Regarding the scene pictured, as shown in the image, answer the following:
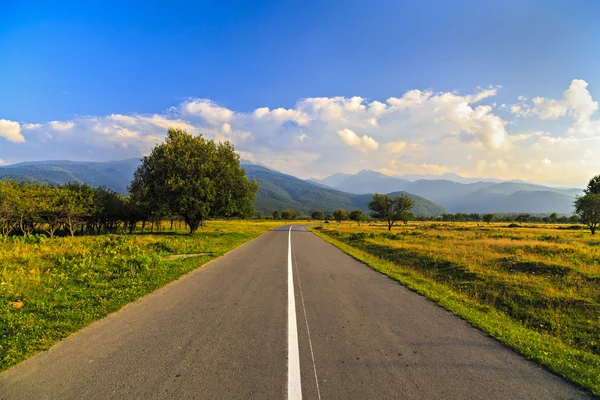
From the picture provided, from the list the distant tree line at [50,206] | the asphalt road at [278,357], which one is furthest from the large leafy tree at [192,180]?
the asphalt road at [278,357]

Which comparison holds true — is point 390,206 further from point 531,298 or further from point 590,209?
point 531,298

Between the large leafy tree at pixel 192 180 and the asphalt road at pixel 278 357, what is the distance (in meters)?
21.7

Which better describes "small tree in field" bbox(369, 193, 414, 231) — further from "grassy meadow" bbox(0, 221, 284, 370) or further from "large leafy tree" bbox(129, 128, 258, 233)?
"grassy meadow" bbox(0, 221, 284, 370)

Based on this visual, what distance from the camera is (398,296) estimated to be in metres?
8.97

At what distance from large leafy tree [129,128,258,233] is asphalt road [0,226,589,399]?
21663 millimetres

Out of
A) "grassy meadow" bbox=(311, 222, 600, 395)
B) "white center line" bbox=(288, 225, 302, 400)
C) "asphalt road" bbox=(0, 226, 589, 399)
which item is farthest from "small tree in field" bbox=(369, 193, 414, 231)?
"white center line" bbox=(288, 225, 302, 400)

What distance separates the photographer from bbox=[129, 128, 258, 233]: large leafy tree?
28250 millimetres

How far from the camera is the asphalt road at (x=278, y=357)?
3787 mm

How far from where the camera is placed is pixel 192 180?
93.3 feet

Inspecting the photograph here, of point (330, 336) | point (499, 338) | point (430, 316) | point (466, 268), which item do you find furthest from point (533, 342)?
point (466, 268)

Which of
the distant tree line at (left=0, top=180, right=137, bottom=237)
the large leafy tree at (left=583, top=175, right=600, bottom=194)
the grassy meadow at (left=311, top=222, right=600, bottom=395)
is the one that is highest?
the large leafy tree at (left=583, top=175, right=600, bottom=194)

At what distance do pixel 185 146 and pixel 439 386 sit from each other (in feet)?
102

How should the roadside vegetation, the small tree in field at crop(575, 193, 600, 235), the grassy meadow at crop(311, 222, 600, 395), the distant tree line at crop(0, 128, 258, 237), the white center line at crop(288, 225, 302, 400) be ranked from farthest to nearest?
1. the small tree in field at crop(575, 193, 600, 235)
2. the distant tree line at crop(0, 128, 258, 237)
3. the roadside vegetation
4. the grassy meadow at crop(311, 222, 600, 395)
5. the white center line at crop(288, 225, 302, 400)

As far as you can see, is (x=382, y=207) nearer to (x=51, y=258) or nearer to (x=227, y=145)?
(x=227, y=145)
